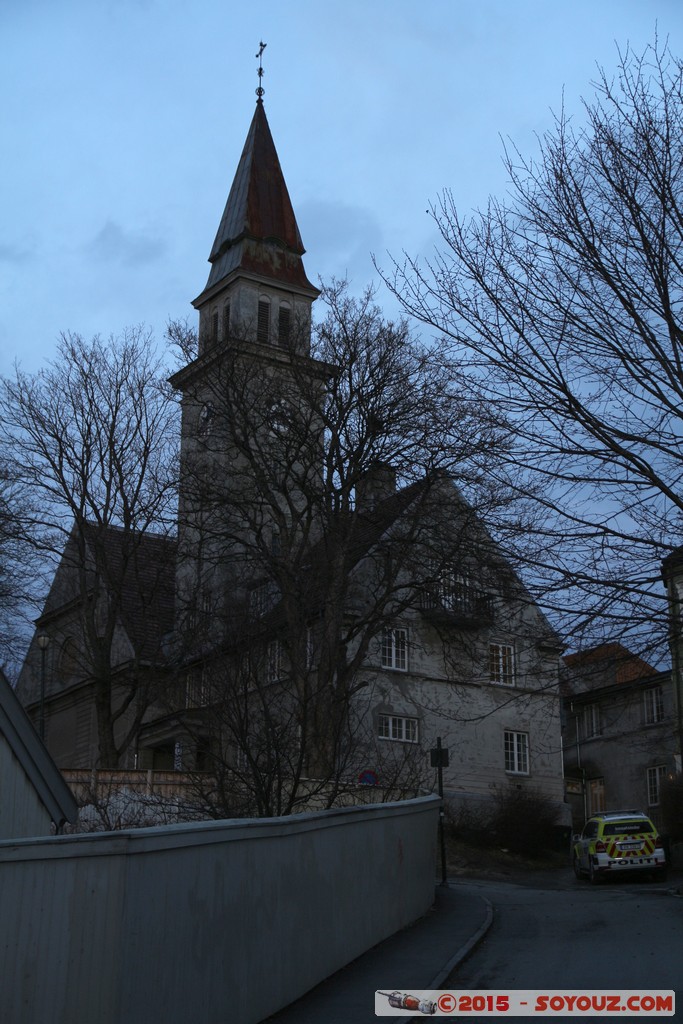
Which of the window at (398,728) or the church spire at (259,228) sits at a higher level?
the church spire at (259,228)

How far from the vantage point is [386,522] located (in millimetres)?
23141

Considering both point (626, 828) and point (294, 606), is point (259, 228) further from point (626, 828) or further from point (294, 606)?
point (626, 828)

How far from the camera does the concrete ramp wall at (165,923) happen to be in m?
8.48

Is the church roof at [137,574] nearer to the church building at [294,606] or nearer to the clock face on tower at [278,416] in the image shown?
the church building at [294,606]

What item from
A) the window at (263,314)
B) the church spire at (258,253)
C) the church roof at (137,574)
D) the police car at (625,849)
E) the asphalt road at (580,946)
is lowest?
the asphalt road at (580,946)

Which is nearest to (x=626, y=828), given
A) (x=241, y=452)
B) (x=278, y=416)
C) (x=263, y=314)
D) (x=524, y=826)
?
(x=524, y=826)

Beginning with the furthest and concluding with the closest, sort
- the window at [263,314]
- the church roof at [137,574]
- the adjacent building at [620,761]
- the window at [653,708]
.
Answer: the window at [263,314], the adjacent building at [620,761], the window at [653,708], the church roof at [137,574]

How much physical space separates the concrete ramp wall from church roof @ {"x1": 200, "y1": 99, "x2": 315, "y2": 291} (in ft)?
146

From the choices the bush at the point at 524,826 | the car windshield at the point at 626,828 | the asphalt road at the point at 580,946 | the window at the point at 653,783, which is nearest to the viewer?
the asphalt road at the point at 580,946

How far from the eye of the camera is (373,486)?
28219 millimetres

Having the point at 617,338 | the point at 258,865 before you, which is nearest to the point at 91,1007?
the point at 258,865

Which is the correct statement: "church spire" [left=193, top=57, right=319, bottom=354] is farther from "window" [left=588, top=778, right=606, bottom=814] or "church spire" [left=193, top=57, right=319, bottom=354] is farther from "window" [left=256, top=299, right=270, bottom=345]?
"window" [left=588, top=778, right=606, bottom=814]

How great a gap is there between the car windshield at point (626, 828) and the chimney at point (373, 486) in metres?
9.25

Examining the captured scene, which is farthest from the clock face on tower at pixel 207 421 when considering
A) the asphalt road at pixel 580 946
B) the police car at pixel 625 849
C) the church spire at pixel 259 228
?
the church spire at pixel 259 228
